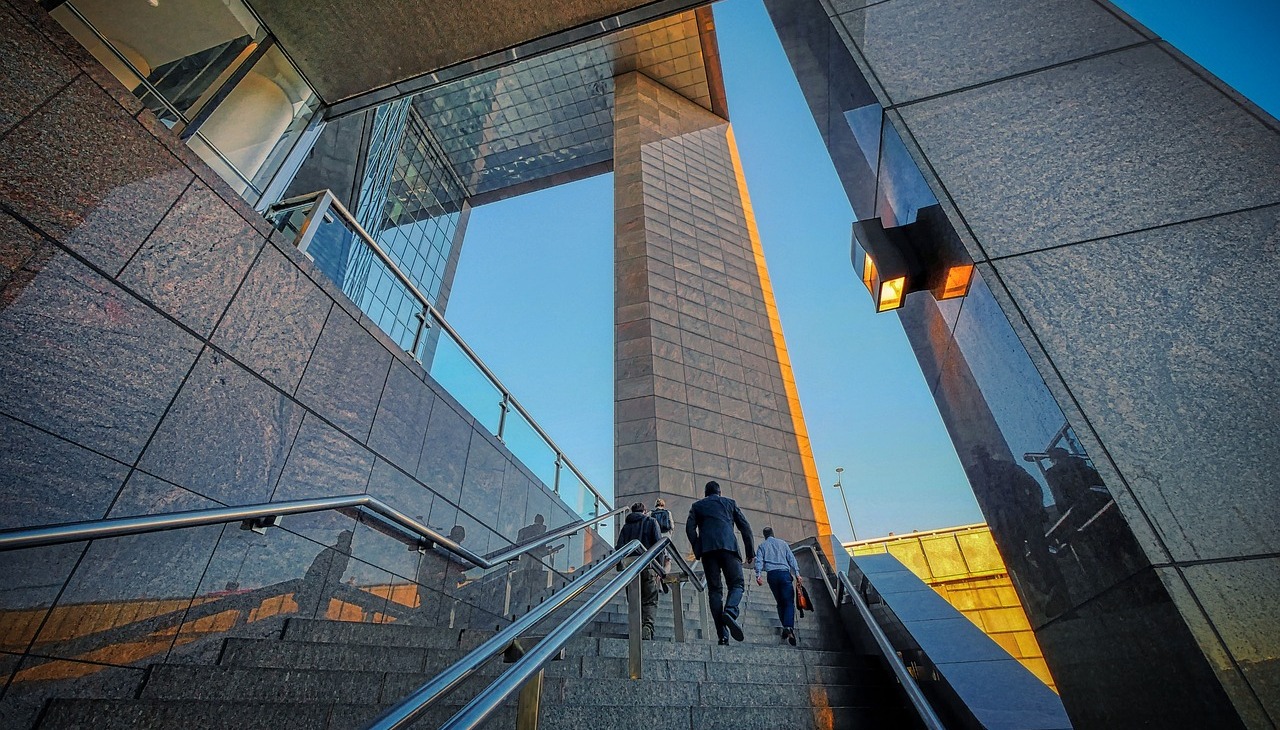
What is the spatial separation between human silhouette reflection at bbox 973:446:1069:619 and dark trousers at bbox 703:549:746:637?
2290 mm

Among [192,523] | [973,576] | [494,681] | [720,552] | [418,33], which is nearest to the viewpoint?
[494,681]

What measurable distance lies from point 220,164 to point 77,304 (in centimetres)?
202

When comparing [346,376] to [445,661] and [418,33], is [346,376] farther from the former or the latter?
[418,33]

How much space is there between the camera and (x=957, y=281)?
109 inches

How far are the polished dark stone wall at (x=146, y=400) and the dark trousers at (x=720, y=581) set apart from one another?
93.9 inches

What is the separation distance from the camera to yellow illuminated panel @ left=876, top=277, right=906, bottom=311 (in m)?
3.23

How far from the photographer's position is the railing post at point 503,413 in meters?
7.12

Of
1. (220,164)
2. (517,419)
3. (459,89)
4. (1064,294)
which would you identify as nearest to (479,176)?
(459,89)

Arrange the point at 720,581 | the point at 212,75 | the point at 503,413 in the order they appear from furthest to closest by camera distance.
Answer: the point at 503,413 < the point at 720,581 < the point at 212,75

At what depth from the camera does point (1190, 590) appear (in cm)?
168

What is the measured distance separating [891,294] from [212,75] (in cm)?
535

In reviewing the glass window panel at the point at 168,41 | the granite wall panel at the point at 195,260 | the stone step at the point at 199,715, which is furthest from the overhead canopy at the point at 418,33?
the stone step at the point at 199,715

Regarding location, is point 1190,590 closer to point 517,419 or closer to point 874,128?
point 874,128

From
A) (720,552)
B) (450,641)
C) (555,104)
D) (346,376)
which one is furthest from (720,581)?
(555,104)
